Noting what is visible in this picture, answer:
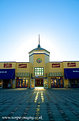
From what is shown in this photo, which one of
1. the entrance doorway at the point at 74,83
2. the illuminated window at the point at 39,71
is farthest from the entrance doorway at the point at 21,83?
the entrance doorway at the point at 74,83

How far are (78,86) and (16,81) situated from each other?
1902 cm

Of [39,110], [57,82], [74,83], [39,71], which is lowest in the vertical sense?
[74,83]

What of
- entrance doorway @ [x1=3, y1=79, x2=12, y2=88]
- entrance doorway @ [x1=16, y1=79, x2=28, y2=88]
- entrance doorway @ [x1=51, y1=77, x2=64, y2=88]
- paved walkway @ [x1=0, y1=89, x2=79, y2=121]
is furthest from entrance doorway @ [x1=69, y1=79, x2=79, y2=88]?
paved walkway @ [x1=0, y1=89, x2=79, y2=121]

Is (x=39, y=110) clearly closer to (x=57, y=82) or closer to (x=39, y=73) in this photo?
(x=39, y=73)

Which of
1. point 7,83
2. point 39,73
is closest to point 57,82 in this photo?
point 39,73

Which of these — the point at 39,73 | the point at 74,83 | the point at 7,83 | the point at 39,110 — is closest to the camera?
the point at 39,110

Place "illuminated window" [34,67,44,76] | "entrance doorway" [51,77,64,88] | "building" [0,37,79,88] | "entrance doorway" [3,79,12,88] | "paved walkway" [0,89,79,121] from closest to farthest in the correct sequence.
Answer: "paved walkway" [0,89,79,121] < "building" [0,37,79,88] < "entrance doorway" [3,79,12,88] < "entrance doorway" [51,77,64,88] < "illuminated window" [34,67,44,76]

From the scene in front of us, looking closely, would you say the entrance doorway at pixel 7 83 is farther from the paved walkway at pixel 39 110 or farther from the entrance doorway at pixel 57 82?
the paved walkway at pixel 39 110

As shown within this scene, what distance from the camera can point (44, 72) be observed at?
30.5m

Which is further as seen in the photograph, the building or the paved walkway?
the building

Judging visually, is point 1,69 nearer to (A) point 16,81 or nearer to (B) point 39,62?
(A) point 16,81

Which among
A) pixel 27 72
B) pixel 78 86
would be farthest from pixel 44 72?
pixel 78 86

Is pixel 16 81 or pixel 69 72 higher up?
pixel 69 72

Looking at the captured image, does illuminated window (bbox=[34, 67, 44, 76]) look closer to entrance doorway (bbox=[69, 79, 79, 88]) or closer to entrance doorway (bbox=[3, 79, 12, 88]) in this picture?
entrance doorway (bbox=[3, 79, 12, 88])
